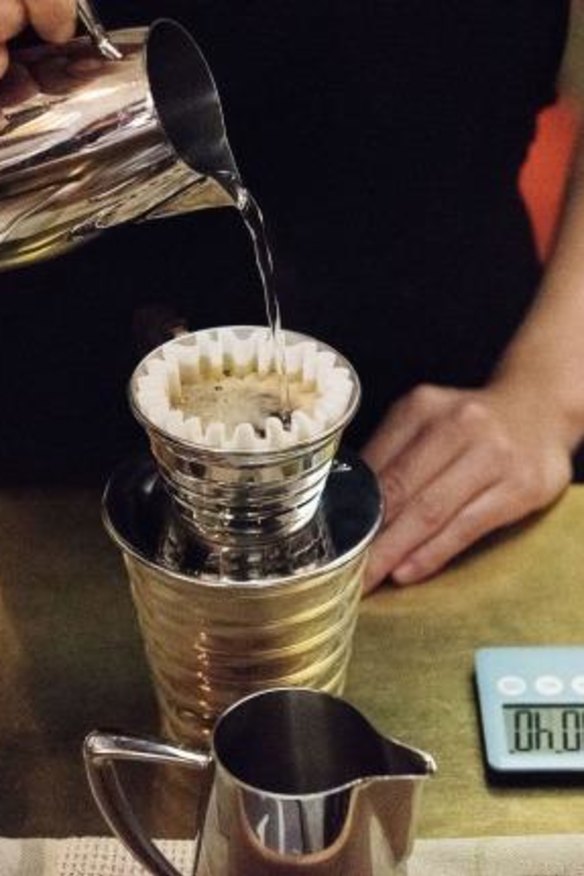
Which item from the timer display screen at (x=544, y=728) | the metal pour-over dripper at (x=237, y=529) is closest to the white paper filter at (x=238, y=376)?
the metal pour-over dripper at (x=237, y=529)

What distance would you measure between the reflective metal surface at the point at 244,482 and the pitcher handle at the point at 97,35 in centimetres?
20

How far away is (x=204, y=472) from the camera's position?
0.90m

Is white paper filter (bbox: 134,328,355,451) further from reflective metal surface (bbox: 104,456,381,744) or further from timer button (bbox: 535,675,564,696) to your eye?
timer button (bbox: 535,675,564,696)

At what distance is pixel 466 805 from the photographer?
990 mm

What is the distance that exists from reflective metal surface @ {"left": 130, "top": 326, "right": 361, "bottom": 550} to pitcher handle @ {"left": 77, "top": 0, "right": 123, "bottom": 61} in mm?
196

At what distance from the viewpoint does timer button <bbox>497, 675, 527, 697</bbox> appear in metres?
1.06


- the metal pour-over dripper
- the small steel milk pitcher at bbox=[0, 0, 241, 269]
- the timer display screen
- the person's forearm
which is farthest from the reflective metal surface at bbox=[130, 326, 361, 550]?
the person's forearm

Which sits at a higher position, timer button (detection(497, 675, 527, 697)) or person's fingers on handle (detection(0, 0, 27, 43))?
person's fingers on handle (detection(0, 0, 27, 43))

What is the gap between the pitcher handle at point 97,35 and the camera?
940mm

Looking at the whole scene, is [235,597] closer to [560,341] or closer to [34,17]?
[34,17]

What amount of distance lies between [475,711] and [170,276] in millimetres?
659

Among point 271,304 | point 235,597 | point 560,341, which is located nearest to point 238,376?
point 271,304

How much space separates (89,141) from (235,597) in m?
0.30

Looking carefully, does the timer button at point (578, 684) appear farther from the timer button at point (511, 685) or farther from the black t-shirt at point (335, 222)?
the black t-shirt at point (335, 222)
